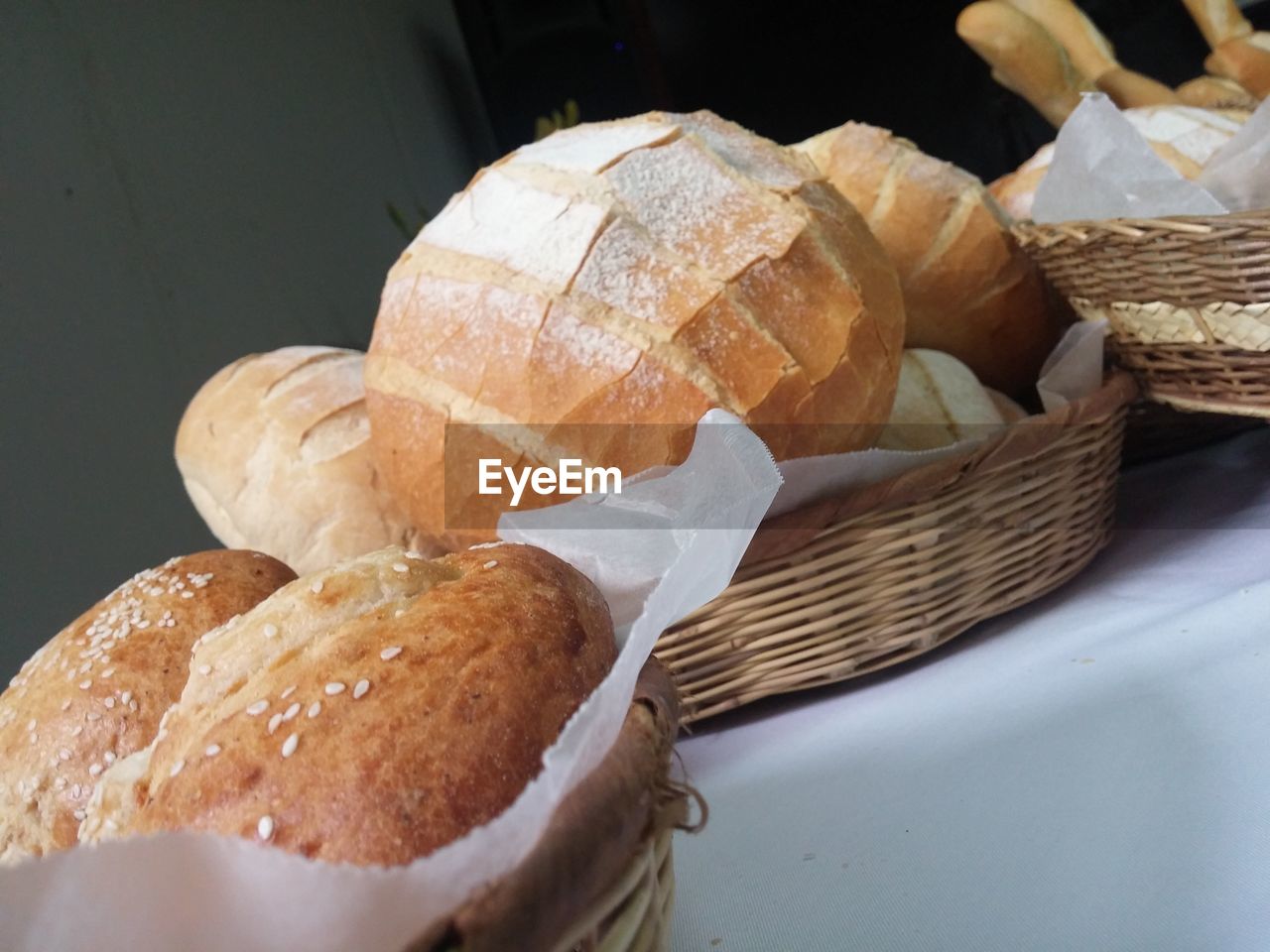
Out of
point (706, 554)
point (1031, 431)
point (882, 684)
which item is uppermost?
point (706, 554)

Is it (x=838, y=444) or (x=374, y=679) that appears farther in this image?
(x=838, y=444)

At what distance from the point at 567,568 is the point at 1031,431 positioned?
465 mm

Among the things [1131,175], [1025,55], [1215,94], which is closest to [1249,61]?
[1215,94]

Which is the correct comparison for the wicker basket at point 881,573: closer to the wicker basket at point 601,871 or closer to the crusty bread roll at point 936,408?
the crusty bread roll at point 936,408

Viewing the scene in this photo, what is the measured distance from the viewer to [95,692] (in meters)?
0.55

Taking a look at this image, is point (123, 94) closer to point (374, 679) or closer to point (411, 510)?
point (411, 510)

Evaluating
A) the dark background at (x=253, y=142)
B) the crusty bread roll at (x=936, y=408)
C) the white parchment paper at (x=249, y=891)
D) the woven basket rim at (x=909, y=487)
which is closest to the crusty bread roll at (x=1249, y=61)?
the dark background at (x=253, y=142)

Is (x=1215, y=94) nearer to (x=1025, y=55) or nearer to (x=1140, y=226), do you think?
(x=1025, y=55)

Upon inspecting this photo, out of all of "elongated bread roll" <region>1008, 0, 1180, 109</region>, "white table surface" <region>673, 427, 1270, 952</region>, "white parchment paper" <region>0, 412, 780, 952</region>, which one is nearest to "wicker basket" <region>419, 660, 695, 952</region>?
"white parchment paper" <region>0, 412, 780, 952</region>

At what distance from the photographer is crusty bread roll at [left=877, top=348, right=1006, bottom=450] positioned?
90cm

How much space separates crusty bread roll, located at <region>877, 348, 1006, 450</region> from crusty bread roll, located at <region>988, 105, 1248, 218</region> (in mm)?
307

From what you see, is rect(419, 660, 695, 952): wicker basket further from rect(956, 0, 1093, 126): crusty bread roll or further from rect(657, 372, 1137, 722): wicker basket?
rect(956, 0, 1093, 126): crusty bread roll

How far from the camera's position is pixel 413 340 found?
831 millimetres

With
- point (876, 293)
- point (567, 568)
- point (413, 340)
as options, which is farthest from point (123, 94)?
point (567, 568)
